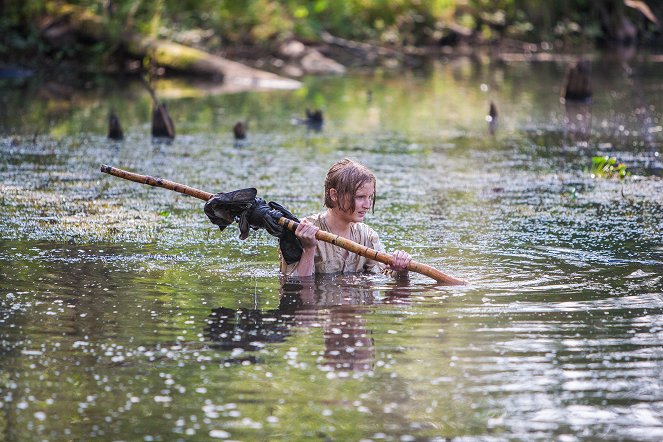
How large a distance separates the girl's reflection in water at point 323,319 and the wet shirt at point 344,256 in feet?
0.40

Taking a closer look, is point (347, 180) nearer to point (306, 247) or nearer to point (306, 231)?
point (306, 231)

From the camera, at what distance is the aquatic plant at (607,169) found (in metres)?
13.2

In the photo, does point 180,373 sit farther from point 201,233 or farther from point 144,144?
point 144,144

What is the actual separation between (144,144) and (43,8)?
15411 millimetres

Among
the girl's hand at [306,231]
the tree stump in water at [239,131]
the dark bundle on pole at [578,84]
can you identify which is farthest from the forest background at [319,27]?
the girl's hand at [306,231]

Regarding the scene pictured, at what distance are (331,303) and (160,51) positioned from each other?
75.3 feet

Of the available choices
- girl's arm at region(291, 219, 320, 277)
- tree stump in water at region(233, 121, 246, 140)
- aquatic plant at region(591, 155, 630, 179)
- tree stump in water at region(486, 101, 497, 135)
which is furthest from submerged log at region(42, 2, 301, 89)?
girl's arm at region(291, 219, 320, 277)

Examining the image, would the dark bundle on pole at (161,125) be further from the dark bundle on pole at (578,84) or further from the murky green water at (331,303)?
the dark bundle on pole at (578,84)

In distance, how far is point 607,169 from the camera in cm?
1352

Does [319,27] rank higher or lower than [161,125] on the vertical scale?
higher

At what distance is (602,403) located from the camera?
5.82 metres

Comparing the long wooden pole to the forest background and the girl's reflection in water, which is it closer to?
the girl's reflection in water

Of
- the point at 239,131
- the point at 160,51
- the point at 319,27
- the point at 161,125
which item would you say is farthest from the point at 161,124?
the point at 319,27

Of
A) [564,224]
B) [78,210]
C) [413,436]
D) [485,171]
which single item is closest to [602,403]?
[413,436]
